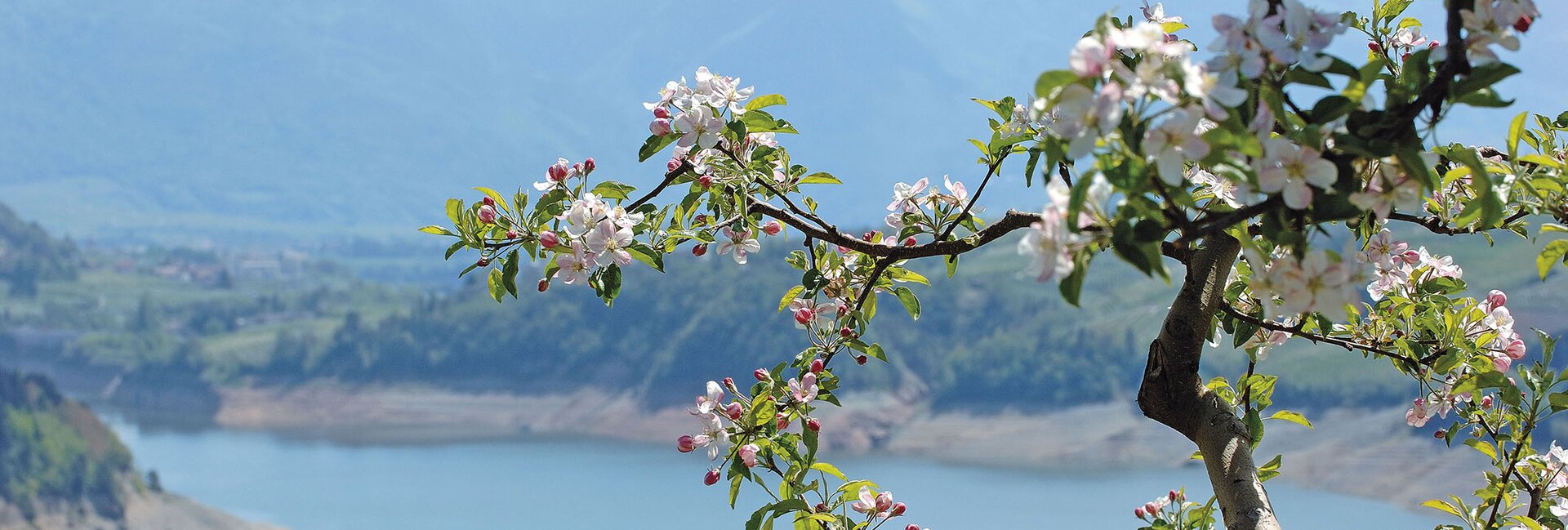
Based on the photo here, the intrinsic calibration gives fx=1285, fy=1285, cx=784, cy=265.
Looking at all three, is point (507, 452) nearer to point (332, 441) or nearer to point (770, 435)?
point (332, 441)

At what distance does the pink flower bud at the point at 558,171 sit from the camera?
1245mm

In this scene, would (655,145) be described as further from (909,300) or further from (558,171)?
(909,300)

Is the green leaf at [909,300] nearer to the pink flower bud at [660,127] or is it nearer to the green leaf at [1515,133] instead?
the pink flower bud at [660,127]

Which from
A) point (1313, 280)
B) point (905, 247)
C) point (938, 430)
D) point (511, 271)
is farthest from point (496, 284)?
point (938, 430)

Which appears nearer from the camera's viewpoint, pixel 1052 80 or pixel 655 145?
pixel 1052 80

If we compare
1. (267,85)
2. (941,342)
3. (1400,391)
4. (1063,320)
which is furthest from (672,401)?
(267,85)

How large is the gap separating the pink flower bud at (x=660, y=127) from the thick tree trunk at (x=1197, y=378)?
53 cm

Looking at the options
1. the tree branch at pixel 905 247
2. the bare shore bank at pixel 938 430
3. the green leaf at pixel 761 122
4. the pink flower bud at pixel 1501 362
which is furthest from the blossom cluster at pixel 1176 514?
the bare shore bank at pixel 938 430

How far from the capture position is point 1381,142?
73cm

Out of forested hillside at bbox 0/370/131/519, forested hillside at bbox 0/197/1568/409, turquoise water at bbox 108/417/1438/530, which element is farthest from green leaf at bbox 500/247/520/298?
forested hillside at bbox 0/370/131/519

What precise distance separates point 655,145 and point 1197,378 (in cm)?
61

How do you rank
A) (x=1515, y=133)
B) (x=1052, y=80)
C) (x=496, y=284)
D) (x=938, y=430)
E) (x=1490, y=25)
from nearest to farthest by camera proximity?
(x=1052, y=80), (x=1490, y=25), (x=1515, y=133), (x=496, y=284), (x=938, y=430)

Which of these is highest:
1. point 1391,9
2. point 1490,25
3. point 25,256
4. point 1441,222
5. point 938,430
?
point 25,256

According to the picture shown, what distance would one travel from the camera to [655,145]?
125cm
